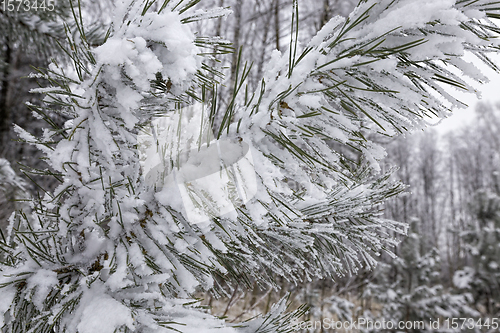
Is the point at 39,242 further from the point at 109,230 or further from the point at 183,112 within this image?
the point at 183,112

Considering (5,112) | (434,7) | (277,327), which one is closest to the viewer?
(434,7)

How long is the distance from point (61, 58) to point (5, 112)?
4458 millimetres

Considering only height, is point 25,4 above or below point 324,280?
above

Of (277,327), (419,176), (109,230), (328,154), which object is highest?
(419,176)

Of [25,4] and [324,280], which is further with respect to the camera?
[324,280]

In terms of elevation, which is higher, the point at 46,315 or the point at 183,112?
the point at 183,112

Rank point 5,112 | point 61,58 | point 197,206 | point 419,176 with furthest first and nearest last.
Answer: point 419,176
point 5,112
point 61,58
point 197,206

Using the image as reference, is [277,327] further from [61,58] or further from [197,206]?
[61,58]

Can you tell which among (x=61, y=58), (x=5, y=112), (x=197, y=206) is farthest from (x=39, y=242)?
(x=5, y=112)

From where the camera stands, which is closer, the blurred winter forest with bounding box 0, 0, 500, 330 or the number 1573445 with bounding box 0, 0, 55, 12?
the number 1573445 with bounding box 0, 0, 55, 12

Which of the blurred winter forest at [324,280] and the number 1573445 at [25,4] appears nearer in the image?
the number 1573445 at [25,4]

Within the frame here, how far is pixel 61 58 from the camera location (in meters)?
2.71

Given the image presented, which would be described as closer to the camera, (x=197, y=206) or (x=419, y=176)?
(x=197, y=206)

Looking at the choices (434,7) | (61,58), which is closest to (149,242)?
(434,7)
